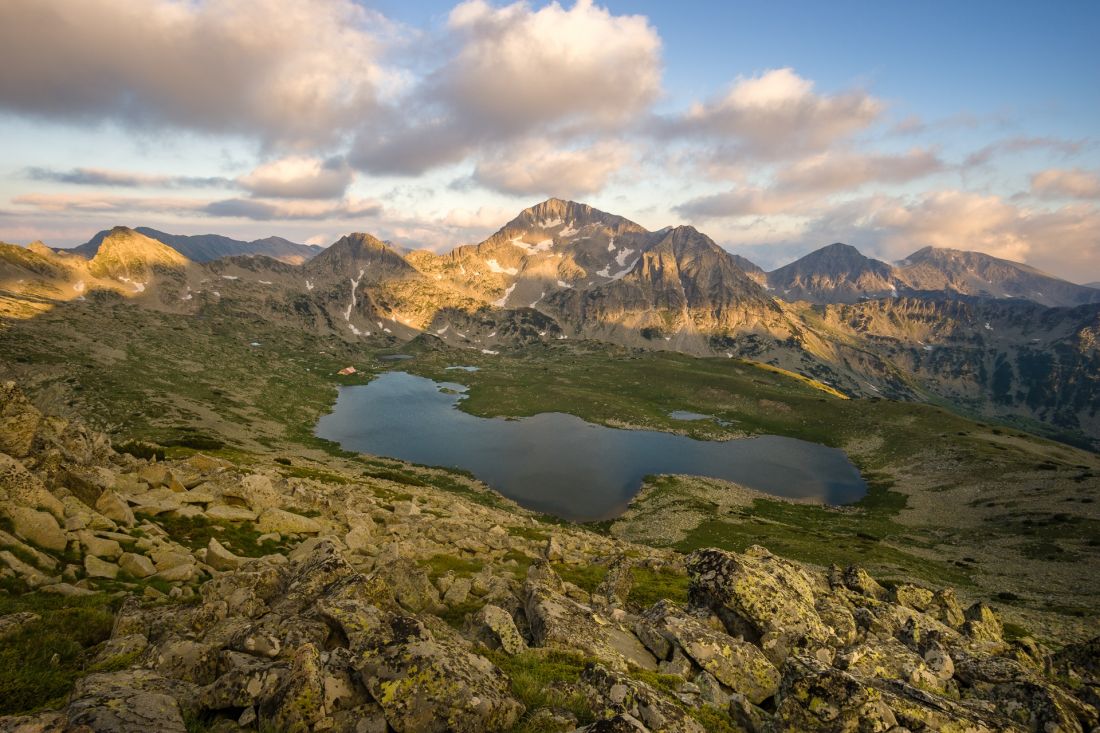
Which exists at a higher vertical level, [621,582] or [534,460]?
[621,582]

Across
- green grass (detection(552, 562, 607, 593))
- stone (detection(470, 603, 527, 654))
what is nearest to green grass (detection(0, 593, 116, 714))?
stone (detection(470, 603, 527, 654))

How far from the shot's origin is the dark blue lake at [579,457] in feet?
401

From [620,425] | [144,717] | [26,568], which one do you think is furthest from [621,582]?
[620,425]

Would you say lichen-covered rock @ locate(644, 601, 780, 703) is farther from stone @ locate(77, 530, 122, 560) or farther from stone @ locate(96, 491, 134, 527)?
stone @ locate(96, 491, 134, 527)

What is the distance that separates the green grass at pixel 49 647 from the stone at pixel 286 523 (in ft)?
56.1

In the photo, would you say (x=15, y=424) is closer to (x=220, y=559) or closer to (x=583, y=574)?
(x=220, y=559)

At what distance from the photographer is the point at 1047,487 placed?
122625 millimetres

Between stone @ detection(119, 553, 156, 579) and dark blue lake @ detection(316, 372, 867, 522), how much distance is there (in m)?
88.2

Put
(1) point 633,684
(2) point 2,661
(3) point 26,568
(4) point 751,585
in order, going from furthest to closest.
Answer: (4) point 751,585 → (3) point 26,568 → (1) point 633,684 → (2) point 2,661

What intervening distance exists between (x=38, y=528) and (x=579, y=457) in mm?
134118

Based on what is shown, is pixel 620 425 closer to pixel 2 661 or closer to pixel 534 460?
pixel 534 460

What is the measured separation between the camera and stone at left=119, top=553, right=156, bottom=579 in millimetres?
22031

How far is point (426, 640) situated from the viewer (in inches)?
537

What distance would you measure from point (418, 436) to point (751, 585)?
514 ft
